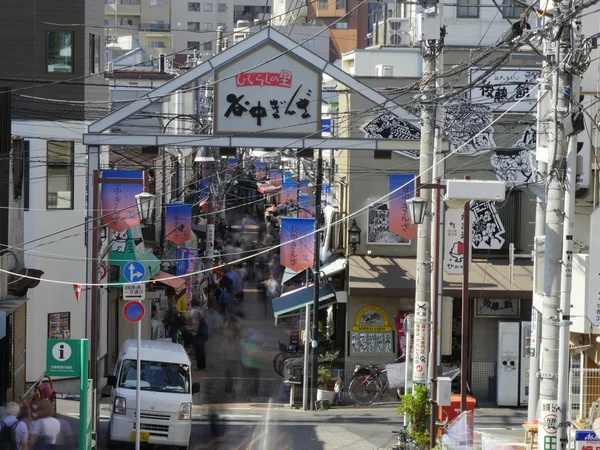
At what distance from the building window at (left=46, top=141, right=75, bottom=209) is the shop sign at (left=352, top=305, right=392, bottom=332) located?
307 inches

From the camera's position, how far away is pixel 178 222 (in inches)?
1233

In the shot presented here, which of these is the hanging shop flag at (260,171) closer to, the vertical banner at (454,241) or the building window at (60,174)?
the building window at (60,174)

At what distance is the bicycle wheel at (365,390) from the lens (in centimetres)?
2533

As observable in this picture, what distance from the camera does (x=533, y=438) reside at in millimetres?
16297

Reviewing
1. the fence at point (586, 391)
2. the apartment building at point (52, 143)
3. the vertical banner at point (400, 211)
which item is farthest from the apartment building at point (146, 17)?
the fence at point (586, 391)

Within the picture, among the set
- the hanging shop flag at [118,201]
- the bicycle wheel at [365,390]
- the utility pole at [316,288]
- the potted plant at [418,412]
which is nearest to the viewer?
the potted plant at [418,412]

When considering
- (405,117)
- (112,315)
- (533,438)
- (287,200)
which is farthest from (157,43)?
(533,438)

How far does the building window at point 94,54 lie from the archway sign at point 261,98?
21.1 feet

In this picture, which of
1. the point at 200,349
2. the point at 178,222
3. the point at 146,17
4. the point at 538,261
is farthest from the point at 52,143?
the point at 146,17

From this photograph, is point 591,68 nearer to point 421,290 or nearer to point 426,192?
point 426,192

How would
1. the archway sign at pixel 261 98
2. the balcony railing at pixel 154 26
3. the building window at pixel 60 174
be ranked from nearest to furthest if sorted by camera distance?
the archway sign at pixel 261 98 → the building window at pixel 60 174 → the balcony railing at pixel 154 26

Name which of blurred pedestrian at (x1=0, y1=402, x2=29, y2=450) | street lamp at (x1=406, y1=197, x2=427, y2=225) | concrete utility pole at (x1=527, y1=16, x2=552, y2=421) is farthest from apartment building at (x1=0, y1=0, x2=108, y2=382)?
concrete utility pole at (x1=527, y1=16, x2=552, y2=421)

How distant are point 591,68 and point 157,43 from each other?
7588 centimetres

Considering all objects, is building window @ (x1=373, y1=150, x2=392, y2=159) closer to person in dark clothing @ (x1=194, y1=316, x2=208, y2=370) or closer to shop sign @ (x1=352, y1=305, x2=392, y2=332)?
shop sign @ (x1=352, y1=305, x2=392, y2=332)
